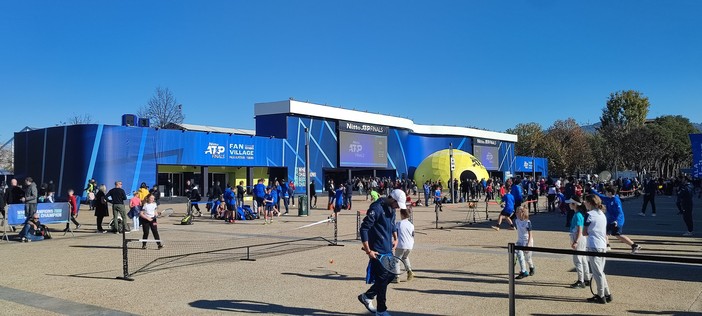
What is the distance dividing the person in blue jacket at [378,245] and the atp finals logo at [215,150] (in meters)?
35.8

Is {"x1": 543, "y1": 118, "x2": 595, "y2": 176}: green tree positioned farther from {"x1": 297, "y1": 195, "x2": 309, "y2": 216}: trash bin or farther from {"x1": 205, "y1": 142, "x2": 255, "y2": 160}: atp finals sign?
{"x1": 297, "y1": 195, "x2": 309, "y2": 216}: trash bin

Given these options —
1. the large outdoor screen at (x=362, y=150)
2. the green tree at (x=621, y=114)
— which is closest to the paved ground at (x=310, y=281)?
the large outdoor screen at (x=362, y=150)

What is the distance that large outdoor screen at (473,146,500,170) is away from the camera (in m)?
74.8

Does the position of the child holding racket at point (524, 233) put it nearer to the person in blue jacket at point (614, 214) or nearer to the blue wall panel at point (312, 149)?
the person in blue jacket at point (614, 214)

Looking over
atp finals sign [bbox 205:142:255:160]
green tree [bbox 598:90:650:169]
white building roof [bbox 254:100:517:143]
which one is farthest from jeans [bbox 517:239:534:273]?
green tree [bbox 598:90:650:169]

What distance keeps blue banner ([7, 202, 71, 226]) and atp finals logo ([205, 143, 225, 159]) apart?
80.6ft

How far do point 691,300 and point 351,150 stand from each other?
157 ft

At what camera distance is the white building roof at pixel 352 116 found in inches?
1934

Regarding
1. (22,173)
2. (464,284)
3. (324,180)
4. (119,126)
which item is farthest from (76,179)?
(464,284)

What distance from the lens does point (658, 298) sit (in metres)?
7.11

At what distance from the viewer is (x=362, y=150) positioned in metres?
56.0

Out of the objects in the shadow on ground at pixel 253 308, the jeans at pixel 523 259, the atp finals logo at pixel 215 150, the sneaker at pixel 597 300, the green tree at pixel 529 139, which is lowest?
the shadow on ground at pixel 253 308

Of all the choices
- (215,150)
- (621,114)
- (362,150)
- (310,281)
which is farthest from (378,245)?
(621,114)

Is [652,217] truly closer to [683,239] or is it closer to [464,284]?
[683,239]
